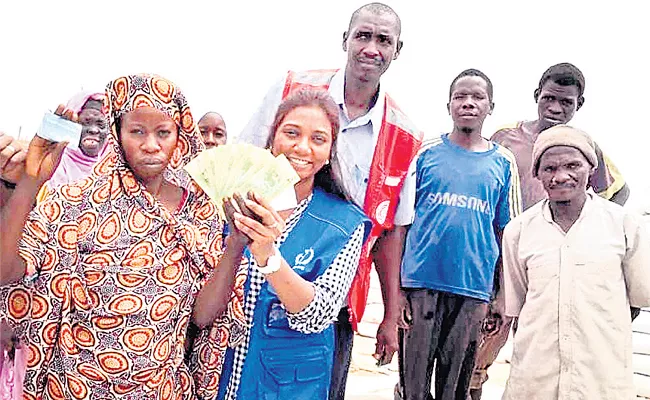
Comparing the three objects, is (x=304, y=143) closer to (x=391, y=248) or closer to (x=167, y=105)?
(x=167, y=105)

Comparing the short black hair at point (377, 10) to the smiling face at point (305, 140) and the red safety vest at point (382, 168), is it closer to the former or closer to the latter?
the red safety vest at point (382, 168)

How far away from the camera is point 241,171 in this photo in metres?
2.07

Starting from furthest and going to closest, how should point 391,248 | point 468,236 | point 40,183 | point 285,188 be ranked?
point 468,236, point 391,248, point 285,188, point 40,183

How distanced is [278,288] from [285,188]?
0.29 meters

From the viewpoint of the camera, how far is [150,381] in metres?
2.15

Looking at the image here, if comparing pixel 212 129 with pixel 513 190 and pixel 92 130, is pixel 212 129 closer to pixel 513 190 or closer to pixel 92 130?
pixel 92 130

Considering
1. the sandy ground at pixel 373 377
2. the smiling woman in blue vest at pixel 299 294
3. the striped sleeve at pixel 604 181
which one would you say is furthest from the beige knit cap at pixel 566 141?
the sandy ground at pixel 373 377

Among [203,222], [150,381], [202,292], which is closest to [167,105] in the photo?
[203,222]

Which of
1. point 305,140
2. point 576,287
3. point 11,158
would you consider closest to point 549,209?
point 576,287

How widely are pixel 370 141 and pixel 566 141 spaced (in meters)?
0.84

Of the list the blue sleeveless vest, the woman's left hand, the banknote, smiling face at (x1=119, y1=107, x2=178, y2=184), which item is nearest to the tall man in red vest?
the blue sleeveless vest

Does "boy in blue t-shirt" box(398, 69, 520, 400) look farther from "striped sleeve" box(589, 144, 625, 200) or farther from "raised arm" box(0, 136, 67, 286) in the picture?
A: "raised arm" box(0, 136, 67, 286)

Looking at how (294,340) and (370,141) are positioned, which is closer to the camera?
(294,340)

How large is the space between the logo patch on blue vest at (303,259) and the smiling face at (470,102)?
1772mm
